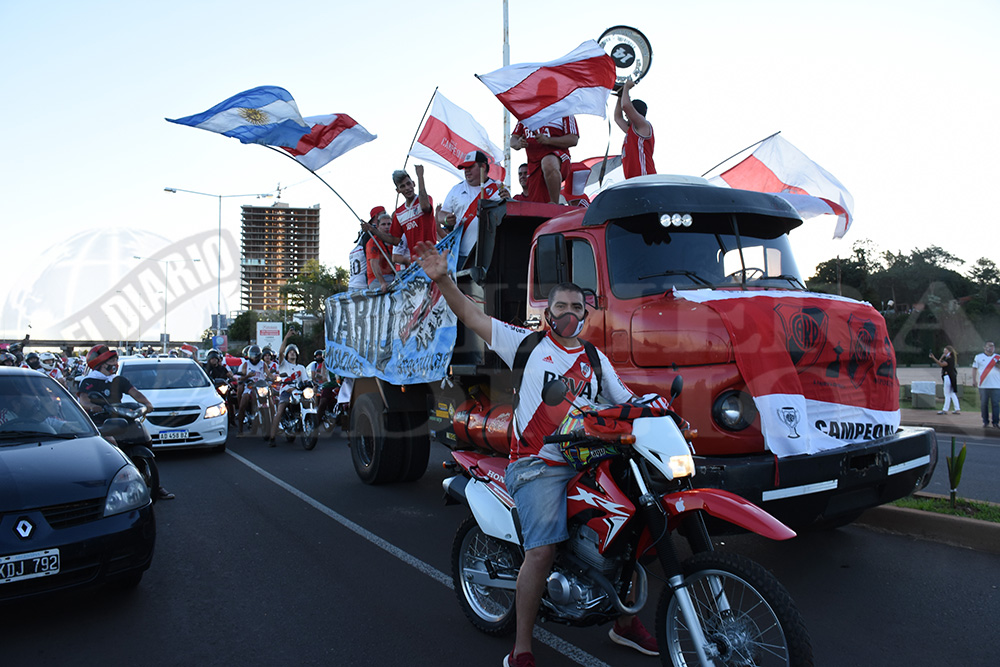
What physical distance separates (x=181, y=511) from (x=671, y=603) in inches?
230

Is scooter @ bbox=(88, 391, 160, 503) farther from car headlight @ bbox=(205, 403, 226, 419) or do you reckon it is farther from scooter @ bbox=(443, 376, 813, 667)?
scooter @ bbox=(443, 376, 813, 667)

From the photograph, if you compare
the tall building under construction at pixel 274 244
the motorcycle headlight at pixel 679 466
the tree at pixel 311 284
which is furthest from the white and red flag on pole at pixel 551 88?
the tall building under construction at pixel 274 244

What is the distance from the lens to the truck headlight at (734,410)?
13.6ft

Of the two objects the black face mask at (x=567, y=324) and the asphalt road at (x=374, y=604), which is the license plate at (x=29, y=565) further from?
the black face mask at (x=567, y=324)

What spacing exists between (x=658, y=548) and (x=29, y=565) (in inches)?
134

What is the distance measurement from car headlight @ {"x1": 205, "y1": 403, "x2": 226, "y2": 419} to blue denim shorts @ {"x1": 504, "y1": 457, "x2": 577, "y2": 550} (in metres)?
9.16

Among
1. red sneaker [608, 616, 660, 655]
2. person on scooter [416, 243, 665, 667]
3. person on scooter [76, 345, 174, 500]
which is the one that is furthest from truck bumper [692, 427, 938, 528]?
person on scooter [76, 345, 174, 500]

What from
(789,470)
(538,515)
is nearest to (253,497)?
(538,515)

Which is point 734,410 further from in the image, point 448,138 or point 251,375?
point 251,375

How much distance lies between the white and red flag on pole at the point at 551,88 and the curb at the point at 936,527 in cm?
487

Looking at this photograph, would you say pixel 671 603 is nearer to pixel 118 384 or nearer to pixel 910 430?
pixel 910 430

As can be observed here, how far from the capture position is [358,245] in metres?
9.73

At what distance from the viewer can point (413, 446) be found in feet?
26.7

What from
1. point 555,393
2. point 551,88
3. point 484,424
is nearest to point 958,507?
point 484,424
